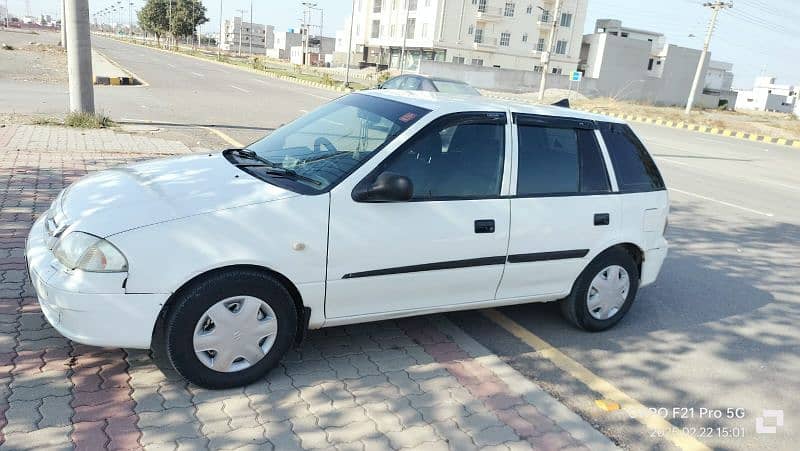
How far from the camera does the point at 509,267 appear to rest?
4129 millimetres

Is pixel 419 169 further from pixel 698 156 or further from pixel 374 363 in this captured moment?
pixel 698 156

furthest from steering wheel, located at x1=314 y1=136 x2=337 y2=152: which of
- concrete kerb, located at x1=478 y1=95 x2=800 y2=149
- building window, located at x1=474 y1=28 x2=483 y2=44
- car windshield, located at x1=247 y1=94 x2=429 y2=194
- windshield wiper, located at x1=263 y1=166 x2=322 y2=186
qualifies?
building window, located at x1=474 y1=28 x2=483 y2=44

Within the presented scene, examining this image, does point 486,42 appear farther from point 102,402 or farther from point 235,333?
point 102,402

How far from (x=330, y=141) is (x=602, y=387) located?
242 cm

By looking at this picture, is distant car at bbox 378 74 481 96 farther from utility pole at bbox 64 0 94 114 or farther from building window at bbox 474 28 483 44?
building window at bbox 474 28 483 44

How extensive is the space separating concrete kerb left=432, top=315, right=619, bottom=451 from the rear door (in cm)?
43

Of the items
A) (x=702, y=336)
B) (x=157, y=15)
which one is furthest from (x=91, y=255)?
(x=157, y=15)

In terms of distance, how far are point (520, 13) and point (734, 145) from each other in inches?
2049

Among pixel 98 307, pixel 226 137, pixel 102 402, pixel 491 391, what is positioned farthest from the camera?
pixel 226 137

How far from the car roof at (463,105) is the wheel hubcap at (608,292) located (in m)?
1.19

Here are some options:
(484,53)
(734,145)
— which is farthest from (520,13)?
(734,145)

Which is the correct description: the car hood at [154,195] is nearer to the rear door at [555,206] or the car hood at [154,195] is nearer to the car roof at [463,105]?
the car roof at [463,105]

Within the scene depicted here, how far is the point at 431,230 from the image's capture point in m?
3.75

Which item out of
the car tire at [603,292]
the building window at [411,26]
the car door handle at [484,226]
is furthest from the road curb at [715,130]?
the building window at [411,26]
